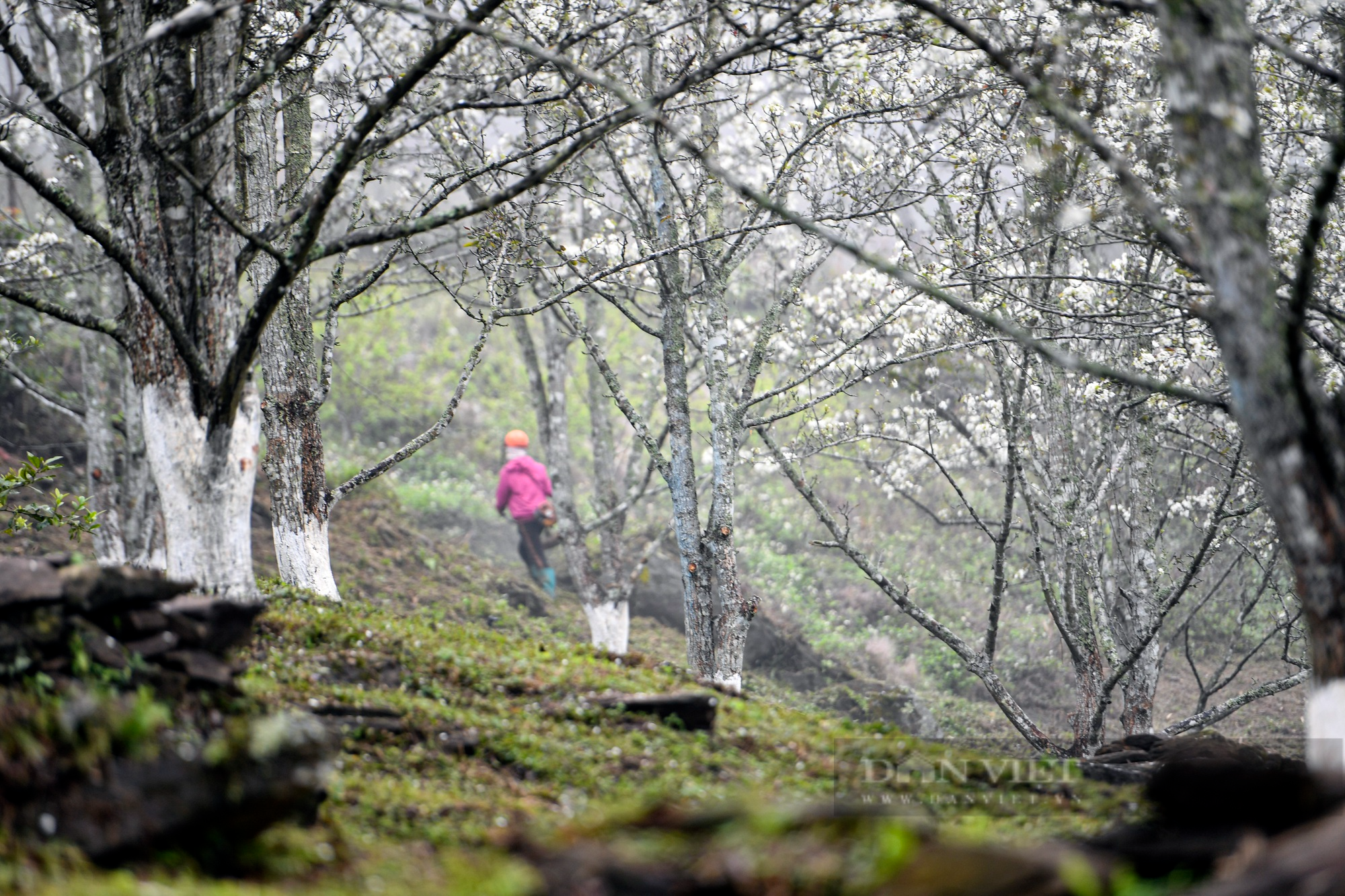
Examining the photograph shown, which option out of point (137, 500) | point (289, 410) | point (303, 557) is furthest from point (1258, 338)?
point (137, 500)

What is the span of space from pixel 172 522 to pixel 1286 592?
14912 millimetres

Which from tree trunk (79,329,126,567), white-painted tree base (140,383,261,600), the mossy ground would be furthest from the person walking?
white-painted tree base (140,383,261,600)

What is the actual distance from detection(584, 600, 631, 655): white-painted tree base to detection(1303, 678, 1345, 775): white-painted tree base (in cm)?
1060

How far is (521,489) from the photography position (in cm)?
1692

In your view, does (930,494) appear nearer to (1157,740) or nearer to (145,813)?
(1157,740)

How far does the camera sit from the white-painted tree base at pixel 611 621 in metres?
13.8

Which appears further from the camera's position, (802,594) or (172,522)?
(802,594)

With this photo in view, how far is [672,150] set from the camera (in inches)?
547

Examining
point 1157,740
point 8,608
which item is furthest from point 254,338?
point 1157,740

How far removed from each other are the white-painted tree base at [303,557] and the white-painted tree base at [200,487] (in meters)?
2.59

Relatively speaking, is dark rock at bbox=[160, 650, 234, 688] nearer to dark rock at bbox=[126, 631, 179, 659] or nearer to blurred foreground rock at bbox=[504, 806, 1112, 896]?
dark rock at bbox=[126, 631, 179, 659]

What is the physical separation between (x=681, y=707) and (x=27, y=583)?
3419 mm

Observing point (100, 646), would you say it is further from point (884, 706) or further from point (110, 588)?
point (884, 706)

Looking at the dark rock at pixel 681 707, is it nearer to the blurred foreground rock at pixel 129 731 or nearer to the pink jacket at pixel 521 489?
the blurred foreground rock at pixel 129 731
